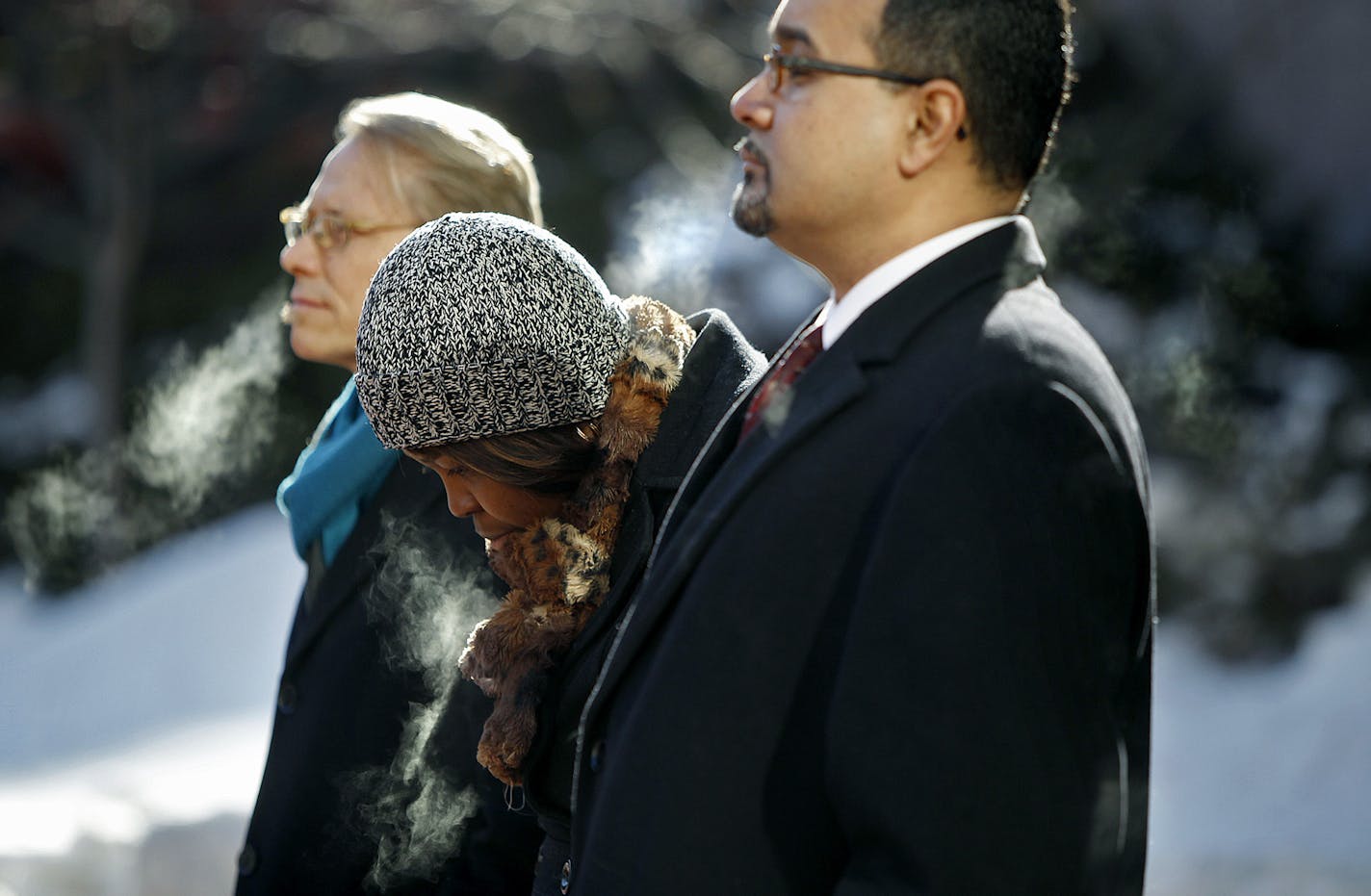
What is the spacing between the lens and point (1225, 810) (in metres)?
5.34

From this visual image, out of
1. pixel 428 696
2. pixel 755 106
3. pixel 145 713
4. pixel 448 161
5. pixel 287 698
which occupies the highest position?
pixel 755 106

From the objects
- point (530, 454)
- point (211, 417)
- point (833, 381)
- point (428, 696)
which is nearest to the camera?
point (833, 381)

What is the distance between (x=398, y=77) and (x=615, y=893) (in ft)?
33.4

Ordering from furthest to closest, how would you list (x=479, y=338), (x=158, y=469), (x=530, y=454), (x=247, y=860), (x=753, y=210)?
(x=158, y=469) → (x=247, y=860) → (x=530, y=454) → (x=479, y=338) → (x=753, y=210)

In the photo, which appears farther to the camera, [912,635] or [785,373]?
[785,373]

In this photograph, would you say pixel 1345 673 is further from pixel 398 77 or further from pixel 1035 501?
pixel 398 77

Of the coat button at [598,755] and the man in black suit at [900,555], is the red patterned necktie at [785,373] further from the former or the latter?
the coat button at [598,755]

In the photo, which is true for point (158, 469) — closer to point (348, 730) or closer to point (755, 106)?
point (348, 730)

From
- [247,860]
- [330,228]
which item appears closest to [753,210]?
[330,228]

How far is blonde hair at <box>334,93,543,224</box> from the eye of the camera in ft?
9.12

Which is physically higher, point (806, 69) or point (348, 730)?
point (806, 69)

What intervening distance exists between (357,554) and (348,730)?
338mm

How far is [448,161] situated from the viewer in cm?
279

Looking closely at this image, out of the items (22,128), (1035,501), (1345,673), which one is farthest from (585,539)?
(22,128)
